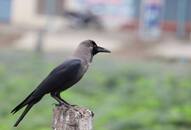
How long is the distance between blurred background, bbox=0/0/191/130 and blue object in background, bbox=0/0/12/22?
0.14 ft

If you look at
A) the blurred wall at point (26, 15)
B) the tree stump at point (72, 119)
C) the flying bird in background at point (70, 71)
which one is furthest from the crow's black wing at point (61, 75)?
the blurred wall at point (26, 15)

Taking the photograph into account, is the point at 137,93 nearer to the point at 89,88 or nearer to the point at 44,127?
the point at 89,88

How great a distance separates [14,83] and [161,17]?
20510 mm

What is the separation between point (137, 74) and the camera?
21141mm

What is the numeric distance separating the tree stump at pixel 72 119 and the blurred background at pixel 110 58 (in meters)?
1.14

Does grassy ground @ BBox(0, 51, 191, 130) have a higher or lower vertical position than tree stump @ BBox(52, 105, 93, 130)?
lower

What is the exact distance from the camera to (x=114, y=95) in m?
18.0

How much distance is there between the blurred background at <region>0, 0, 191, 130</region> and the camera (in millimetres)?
15031

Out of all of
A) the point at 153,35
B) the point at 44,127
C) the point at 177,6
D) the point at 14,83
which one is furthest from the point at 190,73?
the point at 177,6

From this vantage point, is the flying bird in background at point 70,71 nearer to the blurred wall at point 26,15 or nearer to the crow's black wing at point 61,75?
the crow's black wing at point 61,75

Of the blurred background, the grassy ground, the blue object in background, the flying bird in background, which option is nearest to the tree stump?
the flying bird in background

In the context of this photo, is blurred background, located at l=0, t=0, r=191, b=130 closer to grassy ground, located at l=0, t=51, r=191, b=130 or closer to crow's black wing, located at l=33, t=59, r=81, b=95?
grassy ground, located at l=0, t=51, r=191, b=130

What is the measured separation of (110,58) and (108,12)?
33.9 ft

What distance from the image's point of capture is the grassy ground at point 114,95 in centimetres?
1418
